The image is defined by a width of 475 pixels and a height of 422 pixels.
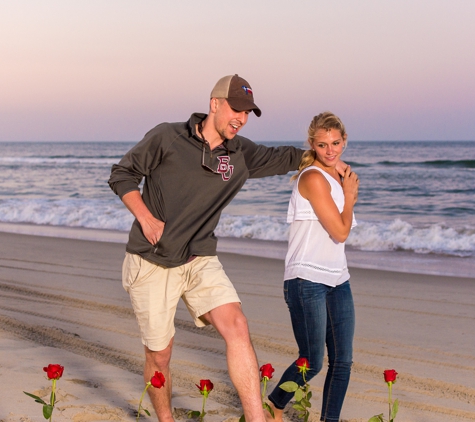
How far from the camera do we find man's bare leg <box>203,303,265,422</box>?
3086mm

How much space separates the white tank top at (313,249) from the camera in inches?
133

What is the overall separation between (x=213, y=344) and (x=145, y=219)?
8.54 ft

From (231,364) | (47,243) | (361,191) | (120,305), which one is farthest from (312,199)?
(361,191)

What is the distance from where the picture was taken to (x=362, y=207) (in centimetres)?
1961

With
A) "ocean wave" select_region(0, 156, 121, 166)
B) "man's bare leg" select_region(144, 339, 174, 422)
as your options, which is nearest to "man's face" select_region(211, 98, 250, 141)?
"man's bare leg" select_region(144, 339, 174, 422)

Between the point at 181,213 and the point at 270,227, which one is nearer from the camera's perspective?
the point at 181,213

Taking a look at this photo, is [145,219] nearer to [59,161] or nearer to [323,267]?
[323,267]

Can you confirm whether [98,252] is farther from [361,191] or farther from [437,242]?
[361,191]

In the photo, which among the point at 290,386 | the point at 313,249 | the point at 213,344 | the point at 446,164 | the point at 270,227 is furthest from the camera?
the point at 446,164

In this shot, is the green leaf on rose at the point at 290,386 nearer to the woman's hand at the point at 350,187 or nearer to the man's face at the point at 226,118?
the woman's hand at the point at 350,187

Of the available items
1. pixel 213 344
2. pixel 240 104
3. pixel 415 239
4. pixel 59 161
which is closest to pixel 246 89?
pixel 240 104

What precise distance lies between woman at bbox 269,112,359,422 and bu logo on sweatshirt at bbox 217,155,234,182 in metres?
0.38

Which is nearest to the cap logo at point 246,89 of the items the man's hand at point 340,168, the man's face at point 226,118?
the man's face at point 226,118

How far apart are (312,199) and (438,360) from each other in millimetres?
2599
